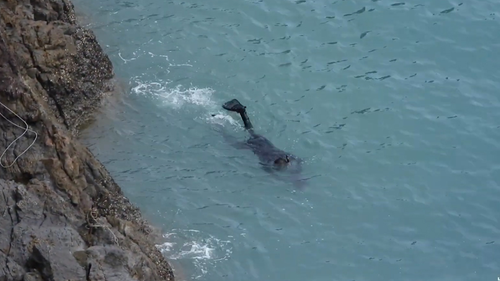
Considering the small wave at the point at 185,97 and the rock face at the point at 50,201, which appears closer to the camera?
the rock face at the point at 50,201

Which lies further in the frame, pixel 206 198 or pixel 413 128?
pixel 413 128

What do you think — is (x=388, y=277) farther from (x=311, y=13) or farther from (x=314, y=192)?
(x=311, y=13)

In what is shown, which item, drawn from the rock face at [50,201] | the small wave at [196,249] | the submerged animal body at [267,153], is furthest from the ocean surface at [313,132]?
the rock face at [50,201]

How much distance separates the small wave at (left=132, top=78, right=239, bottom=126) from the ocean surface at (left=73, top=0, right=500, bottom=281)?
4cm

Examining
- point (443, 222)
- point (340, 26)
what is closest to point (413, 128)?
point (443, 222)

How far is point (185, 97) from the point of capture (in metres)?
16.8

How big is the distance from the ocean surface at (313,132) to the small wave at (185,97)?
39mm

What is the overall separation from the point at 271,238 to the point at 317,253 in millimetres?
848

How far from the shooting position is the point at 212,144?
1576 centimetres

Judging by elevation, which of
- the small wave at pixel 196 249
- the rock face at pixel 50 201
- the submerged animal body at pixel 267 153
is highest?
the rock face at pixel 50 201

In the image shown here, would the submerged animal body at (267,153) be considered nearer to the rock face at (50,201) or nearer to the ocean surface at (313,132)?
the ocean surface at (313,132)

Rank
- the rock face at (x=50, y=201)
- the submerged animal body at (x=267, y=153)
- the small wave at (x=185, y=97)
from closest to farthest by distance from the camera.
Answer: the rock face at (x=50, y=201) < the submerged animal body at (x=267, y=153) < the small wave at (x=185, y=97)

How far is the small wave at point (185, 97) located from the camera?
16.4 metres

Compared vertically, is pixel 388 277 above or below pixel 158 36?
below
